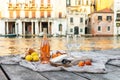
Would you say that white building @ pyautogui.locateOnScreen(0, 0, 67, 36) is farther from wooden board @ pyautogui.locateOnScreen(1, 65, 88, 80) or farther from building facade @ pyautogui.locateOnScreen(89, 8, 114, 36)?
wooden board @ pyautogui.locateOnScreen(1, 65, 88, 80)

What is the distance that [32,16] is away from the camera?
7700 cm

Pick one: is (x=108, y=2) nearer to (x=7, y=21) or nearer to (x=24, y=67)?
(x=7, y=21)

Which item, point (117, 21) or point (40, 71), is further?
point (117, 21)

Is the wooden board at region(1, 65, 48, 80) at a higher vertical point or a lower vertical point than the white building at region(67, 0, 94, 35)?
higher

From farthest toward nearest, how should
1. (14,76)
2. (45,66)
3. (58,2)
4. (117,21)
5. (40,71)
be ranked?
(58,2) → (117,21) → (45,66) → (40,71) → (14,76)

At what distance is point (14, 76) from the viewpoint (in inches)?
155

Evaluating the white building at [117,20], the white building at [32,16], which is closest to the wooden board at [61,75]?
the white building at [117,20]

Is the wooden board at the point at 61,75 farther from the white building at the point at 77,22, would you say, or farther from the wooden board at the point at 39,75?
the white building at the point at 77,22

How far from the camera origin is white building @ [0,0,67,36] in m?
76.1

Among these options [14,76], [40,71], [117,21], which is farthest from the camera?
[117,21]

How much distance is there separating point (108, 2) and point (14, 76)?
77.9 metres

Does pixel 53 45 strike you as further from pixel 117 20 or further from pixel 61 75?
pixel 117 20

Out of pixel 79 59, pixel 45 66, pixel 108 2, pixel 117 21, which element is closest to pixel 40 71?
pixel 45 66

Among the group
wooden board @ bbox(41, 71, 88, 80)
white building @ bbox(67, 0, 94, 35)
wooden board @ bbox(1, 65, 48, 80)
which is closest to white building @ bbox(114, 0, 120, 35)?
white building @ bbox(67, 0, 94, 35)
